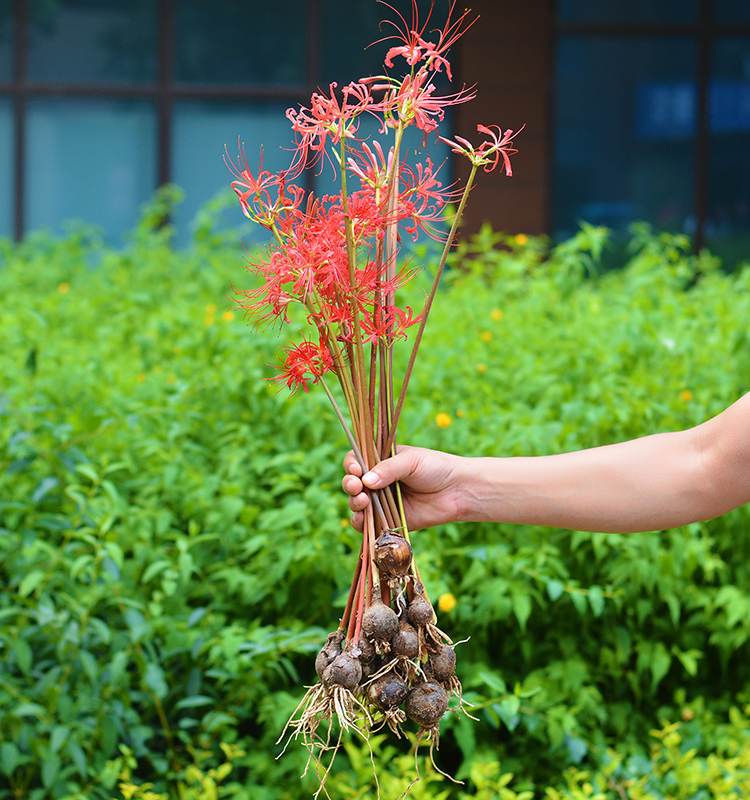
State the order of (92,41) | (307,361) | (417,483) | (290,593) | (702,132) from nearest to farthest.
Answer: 1. (307,361)
2. (417,483)
3. (290,593)
4. (92,41)
5. (702,132)

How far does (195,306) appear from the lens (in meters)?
4.27

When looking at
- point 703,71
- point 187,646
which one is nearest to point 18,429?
point 187,646

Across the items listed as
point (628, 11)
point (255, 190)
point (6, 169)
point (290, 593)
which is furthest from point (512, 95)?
point (255, 190)

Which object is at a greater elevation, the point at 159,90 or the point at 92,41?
the point at 92,41

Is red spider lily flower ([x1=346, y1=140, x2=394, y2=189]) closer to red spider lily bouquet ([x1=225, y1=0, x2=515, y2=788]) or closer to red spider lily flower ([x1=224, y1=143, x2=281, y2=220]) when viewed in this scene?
red spider lily bouquet ([x1=225, y1=0, x2=515, y2=788])

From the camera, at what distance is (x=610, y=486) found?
163 centimetres

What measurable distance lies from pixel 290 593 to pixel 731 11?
22.2ft

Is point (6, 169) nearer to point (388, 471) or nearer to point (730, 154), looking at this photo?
point (730, 154)

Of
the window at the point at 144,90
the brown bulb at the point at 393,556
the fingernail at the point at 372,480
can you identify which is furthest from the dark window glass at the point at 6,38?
the brown bulb at the point at 393,556

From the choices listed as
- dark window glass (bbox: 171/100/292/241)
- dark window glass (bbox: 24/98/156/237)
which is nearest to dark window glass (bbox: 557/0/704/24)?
dark window glass (bbox: 171/100/292/241)

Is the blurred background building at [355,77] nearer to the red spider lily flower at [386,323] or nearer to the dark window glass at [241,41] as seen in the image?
the dark window glass at [241,41]

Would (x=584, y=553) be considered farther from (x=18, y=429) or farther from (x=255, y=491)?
(x=18, y=429)

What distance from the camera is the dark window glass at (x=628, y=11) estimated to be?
7.06 meters

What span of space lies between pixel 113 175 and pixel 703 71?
4.91m
